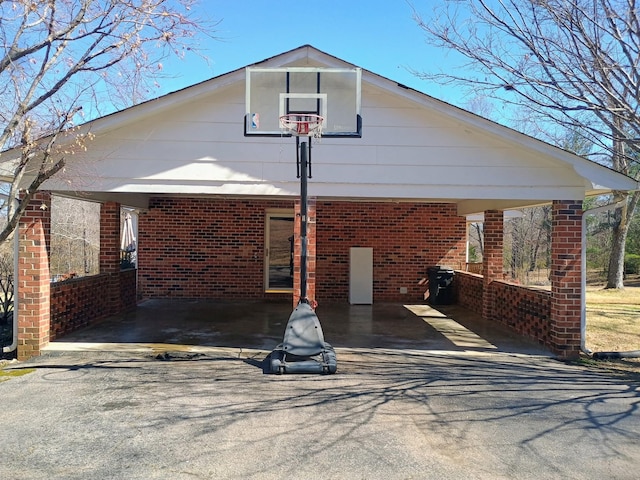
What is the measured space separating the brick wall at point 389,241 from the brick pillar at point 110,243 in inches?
199

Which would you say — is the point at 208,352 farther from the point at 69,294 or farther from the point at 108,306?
the point at 108,306

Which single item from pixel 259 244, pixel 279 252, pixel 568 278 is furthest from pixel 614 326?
pixel 259 244

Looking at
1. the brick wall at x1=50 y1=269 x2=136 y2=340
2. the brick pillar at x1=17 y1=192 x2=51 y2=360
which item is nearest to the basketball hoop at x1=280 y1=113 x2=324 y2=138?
the brick pillar at x1=17 y1=192 x2=51 y2=360

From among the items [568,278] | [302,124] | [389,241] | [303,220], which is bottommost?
[568,278]

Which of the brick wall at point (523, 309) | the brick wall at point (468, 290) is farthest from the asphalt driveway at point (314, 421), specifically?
the brick wall at point (468, 290)

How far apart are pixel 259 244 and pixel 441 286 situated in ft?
15.5

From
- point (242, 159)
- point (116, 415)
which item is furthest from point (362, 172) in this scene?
point (116, 415)

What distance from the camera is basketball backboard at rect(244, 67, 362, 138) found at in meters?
6.80

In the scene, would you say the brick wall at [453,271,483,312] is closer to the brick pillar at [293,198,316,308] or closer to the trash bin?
the trash bin

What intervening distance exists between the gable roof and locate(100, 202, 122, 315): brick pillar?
106 inches

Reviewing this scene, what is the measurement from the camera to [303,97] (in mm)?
6770

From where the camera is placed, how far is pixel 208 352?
295 inches

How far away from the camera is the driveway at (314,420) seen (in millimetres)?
3854

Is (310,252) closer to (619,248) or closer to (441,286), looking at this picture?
(441,286)
